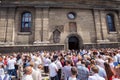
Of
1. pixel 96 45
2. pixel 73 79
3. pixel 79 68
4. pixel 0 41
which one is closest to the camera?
pixel 73 79

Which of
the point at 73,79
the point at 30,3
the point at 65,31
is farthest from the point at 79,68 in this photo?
the point at 30,3

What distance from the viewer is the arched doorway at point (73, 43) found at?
23103 millimetres

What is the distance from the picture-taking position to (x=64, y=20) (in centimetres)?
2303

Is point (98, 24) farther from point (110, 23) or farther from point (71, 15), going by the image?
point (71, 15)

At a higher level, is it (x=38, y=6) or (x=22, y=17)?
(x=38, y=6)

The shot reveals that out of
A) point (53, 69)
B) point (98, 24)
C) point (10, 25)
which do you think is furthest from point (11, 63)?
point (98, 24)

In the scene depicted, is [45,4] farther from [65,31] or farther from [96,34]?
[96,34]

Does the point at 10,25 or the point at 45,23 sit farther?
the point at 45,23

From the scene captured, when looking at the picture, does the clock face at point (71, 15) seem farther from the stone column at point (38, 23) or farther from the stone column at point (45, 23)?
the stone column at point (38, 23)

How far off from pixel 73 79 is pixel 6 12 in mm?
20139

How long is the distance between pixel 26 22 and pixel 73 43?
8.35m

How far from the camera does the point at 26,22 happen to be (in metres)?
22.7

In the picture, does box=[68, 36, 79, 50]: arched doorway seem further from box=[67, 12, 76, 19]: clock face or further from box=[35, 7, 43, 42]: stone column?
box=[35, 7, 43, 42]: stone column

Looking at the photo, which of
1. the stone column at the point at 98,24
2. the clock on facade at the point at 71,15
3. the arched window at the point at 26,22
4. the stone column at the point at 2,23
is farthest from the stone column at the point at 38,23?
the stone column at the point at 98,24
